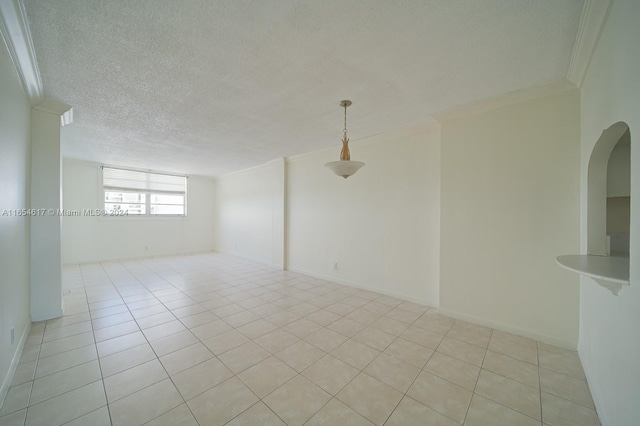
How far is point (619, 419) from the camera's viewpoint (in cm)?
127

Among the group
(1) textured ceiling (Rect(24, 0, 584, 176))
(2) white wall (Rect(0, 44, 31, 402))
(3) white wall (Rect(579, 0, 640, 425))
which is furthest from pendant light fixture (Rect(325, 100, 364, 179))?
(2) white wall (Rect(0, 44, 31, 402))

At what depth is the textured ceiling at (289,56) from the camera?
4.96ft

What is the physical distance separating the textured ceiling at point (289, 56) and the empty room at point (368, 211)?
0.02 metres

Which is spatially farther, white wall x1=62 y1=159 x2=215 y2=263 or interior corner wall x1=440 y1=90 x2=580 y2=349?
white wall x1=62 y1=159 x2=215 y2=263

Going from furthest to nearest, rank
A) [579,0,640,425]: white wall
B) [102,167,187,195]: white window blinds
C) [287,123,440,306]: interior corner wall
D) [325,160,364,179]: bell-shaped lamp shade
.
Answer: [102,167,187,195]: white window blinds < [287,123,440,306]: interior corner wall < [325,160,364,179]: bell-shaped lamp shade < [579,0,640,425]: white wall

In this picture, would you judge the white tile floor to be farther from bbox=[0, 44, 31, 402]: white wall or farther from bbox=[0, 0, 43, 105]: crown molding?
bbox=[0, 0, 43, 105]: crown molding

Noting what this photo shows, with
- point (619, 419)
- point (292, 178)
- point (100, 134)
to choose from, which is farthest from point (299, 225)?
point (619, 419)

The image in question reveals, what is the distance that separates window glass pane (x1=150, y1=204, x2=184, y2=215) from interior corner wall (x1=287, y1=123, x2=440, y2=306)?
4.69 meters

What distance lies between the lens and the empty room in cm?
154

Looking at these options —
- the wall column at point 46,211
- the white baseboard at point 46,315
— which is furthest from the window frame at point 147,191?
the white baseboard at point 46,315

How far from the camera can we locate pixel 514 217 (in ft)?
8.63

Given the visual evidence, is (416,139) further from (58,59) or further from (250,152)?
(58,59)

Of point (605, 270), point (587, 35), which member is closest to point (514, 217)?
point (605, 270)

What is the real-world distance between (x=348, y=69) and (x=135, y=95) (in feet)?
7.71
